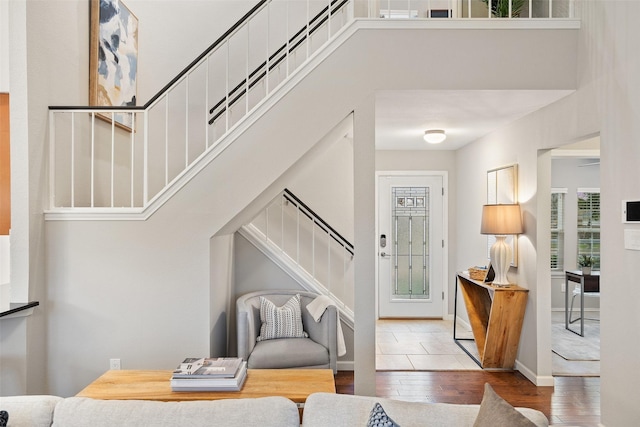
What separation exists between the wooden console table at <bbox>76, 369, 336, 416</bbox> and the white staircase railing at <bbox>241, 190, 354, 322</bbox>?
2509mm

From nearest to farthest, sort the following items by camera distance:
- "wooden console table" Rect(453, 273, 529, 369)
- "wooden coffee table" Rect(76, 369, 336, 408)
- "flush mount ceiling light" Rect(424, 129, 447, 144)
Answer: "wooden coffee table" Rect(76, 369, 336, 408) → "wooden console table" Rect(453, 273, 529, 369) → "flush mount ceiling light" Rect(424, 129, 447, 144)

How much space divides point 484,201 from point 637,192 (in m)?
2.50

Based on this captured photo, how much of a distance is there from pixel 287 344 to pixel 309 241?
1.47 metres

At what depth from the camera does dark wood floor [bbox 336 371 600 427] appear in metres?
3.27

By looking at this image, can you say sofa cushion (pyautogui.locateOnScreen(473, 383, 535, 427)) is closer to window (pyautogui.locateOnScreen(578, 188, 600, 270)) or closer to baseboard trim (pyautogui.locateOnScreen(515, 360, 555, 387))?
baseboard trim (pyautogui.locateOnScreen(515, 360, 555, 387))

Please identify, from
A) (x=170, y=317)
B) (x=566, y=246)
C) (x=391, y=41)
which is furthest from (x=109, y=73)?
(x=566, y=246)

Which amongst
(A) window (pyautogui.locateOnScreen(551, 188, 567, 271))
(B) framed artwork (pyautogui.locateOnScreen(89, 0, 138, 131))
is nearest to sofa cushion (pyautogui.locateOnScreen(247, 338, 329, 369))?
(B) framed artwork (pyautogui.locateOnScreen(89, 0, 138, 131))

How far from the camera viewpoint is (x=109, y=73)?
151 inches

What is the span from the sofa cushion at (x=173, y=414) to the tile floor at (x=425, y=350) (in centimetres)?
278

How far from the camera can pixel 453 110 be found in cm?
366

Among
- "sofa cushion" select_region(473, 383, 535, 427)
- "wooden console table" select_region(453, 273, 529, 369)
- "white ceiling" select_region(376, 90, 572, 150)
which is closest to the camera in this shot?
"sofa cushion" select_region(473, 383, 535, 427)

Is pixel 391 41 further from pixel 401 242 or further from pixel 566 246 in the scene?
pixel 566 246

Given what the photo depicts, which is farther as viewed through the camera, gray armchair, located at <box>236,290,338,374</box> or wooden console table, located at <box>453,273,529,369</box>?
wooden console table, located at <box>453,273,529,369</box>

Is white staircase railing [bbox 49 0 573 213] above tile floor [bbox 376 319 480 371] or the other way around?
above
